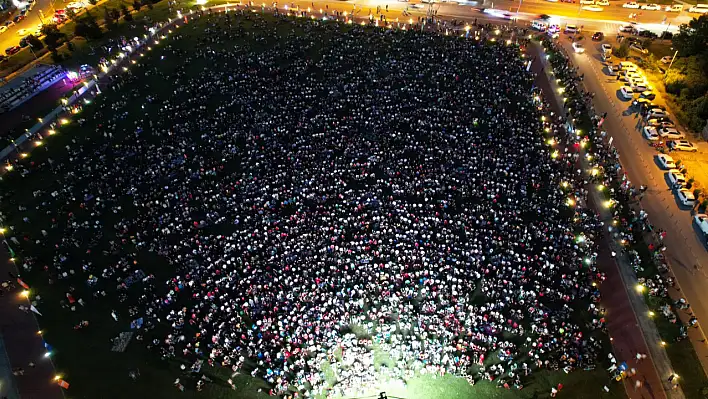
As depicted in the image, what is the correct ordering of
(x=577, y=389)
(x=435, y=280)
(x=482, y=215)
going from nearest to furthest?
(x=577, y=389) → (x=435, y=280) → (x=482, y=215)

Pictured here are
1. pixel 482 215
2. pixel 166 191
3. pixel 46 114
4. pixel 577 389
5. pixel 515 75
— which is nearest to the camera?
pixel 577 389

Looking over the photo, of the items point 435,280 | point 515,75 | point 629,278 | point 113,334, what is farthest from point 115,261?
point 515,75

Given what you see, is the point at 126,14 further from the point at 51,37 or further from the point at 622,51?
the point at 622,51

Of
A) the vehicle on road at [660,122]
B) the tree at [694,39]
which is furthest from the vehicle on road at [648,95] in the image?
the tree at [694,39]

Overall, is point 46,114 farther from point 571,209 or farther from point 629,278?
point 629,278

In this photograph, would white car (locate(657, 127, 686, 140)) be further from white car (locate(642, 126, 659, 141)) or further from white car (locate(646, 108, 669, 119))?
white car (locate(646, 108, 669, 119))

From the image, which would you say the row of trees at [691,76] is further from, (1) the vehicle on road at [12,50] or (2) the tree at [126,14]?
(1) the vehicle on road at [12,50]

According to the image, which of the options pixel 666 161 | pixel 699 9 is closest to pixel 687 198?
pixel 666 161
